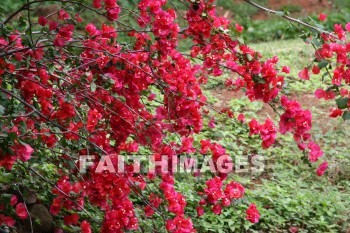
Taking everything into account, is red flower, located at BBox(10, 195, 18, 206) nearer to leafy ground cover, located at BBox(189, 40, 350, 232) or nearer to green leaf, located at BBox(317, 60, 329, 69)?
leafy ground cover, located at BBox(189, 40, 350, 232)

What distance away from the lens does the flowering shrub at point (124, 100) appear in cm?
299

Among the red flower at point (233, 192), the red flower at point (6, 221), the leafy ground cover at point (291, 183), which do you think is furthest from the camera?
the leafy ground cover at point (291, 183)

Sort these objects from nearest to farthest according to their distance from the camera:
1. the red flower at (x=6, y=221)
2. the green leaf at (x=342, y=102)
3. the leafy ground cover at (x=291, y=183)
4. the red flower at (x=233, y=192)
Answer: the green leaf at (x=342, y=102)
the red flower at (x=233, y=192)
the red flower at (x=6, y=221)
the leafy ground cover at (x=291, y=183)

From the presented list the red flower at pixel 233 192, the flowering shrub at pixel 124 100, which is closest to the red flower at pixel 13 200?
the flowering shrub at pixel 124 100

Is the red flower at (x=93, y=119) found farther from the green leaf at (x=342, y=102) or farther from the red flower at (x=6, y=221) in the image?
the green leaf at (x=342, y=102)

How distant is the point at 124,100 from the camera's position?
3.16 meters

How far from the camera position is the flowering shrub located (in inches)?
118

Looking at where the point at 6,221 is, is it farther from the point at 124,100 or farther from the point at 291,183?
the point at 291,183

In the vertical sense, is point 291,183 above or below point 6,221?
above

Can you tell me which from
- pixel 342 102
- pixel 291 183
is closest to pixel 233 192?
pixel 342 102

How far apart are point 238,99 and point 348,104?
370 cm

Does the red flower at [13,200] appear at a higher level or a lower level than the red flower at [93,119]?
lower

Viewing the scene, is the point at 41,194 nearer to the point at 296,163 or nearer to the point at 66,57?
the point at 66,57

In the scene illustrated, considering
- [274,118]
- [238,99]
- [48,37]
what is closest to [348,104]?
[48,37]
